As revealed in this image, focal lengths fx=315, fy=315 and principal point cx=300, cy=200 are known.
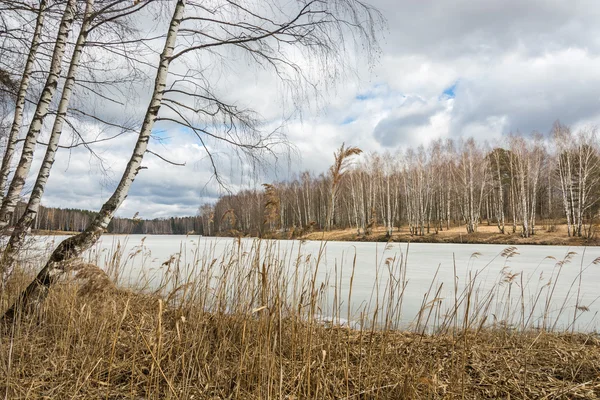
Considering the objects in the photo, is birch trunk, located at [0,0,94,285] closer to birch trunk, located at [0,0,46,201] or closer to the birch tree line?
birch trunk, located at [0,0,46,201]

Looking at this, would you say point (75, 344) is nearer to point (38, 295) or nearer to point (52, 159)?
point (38, 295)

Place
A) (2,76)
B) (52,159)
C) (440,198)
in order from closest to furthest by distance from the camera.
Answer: (52,159), (2,76), (440,198)

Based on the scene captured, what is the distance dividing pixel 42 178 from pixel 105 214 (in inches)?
54.0

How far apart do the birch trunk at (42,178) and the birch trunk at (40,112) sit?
0.13 m

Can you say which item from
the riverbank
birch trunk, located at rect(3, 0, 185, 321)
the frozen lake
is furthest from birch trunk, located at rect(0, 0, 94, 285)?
the frozen lake

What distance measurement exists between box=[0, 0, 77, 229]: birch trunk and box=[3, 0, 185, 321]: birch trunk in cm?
159

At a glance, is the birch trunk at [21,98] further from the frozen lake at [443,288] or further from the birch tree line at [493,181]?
the birch tree line at [493,181]

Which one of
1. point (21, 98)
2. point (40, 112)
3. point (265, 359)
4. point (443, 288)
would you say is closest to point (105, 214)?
point (40, 112)

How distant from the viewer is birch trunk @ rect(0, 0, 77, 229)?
3.65 meters

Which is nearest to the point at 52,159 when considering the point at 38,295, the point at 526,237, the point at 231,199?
the point at 38,295

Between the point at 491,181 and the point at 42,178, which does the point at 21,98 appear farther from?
the point at 491,181

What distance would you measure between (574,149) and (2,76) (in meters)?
28.2

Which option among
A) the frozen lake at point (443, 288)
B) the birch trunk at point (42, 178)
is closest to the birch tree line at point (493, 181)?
the frozen lake at point (443, 288)

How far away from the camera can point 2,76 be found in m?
4.83
